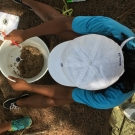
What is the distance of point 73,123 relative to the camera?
180 cm

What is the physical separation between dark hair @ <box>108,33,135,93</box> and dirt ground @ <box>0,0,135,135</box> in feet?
2.30

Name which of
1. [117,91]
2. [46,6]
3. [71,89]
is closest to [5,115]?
[71,89]

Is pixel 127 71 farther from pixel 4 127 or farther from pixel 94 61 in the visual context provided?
pixel 4 127

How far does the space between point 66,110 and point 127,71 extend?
0.86 m

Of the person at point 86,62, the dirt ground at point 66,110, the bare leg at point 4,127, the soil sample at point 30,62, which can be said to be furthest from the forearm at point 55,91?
the bare leg at point 4,127

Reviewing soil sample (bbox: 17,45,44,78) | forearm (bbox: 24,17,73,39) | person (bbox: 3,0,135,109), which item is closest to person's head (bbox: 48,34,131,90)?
person (bbox: 3,0,135,109)

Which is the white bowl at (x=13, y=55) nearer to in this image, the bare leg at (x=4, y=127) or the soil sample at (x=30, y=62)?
the soil sample at (x=30, y=62)

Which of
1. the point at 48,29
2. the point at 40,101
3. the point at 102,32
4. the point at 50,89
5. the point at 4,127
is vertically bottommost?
the point at 4,127

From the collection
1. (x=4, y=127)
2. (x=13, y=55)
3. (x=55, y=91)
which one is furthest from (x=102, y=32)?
(x=4, y=127)

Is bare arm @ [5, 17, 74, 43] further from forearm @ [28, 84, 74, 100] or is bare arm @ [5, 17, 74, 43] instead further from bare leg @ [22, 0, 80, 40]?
forearm @ [28, 84, 74, 100]

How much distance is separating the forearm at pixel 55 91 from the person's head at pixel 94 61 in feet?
1.17

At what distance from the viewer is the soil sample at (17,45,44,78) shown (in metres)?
1.60

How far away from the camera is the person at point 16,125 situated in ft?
5.48

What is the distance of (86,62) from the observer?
0.96 meters
